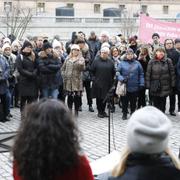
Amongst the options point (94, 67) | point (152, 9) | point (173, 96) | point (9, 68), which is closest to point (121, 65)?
point (94, 67)

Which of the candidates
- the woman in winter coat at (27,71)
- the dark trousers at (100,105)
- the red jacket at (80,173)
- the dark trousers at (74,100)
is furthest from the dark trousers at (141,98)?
the red jacket at (80,173)

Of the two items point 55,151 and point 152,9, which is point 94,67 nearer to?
point 55,151

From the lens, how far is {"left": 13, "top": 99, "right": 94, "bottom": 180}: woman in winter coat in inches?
113

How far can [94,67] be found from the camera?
11.5 meters

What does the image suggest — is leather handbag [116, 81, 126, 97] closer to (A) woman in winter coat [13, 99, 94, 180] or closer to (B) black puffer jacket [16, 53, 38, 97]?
(B) black puffer jacket [16, 53, 38, 97]

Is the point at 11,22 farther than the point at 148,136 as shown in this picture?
Yes

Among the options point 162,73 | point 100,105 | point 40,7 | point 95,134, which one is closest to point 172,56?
point 162,73

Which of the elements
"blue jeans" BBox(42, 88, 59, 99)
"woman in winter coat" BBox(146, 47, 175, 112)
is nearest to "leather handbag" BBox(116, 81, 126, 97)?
"woman in winter coat" BBox(146, 47, 175, 112)

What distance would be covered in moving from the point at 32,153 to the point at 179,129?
7.85 m

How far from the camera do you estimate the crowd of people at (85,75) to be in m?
10.7

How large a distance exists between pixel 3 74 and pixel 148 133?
8.27m

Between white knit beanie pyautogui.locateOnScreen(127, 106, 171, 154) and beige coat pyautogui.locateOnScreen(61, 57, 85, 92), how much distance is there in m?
8.34

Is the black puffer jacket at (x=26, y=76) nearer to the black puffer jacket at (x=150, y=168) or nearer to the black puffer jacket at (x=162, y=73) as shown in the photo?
the black puffer jacket at (x=162, y=73)

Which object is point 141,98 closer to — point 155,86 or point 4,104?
point 155,86
